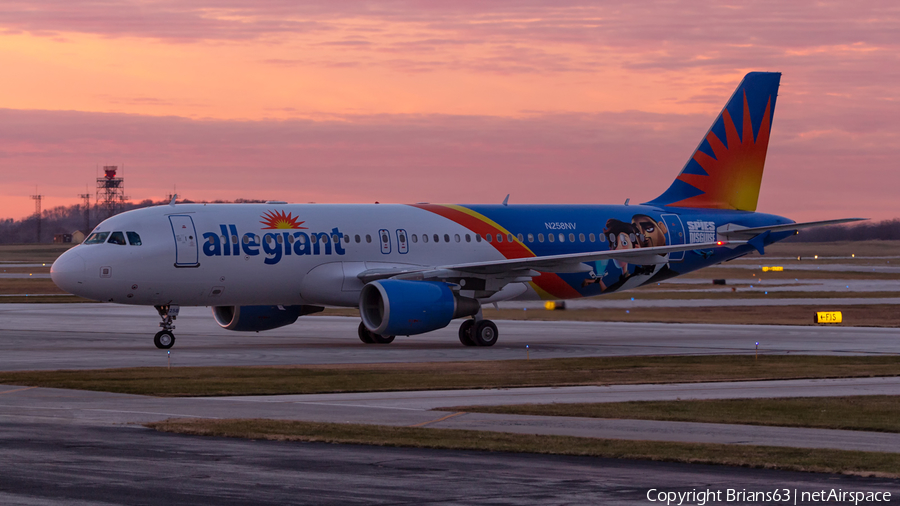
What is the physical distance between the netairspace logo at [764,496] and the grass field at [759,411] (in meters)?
5.61

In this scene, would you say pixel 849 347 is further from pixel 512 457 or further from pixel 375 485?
pixel 375 485

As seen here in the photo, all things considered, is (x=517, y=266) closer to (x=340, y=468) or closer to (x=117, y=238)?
(x=117, y=238)

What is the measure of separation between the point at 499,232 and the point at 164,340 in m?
11.4

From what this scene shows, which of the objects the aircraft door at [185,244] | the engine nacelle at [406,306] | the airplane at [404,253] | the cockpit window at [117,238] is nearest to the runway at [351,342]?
the engine nacelle at [406,306]

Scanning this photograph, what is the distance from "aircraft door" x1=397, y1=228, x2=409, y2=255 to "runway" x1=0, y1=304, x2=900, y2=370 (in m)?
2.94

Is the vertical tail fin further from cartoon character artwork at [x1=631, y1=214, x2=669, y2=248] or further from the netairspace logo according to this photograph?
the netairspace logo

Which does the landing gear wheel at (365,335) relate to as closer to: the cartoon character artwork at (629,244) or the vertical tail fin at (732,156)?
the cartoon character artwork at (629,244)

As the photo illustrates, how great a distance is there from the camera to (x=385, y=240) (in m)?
36.2

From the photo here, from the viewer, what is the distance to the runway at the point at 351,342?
30344 mm

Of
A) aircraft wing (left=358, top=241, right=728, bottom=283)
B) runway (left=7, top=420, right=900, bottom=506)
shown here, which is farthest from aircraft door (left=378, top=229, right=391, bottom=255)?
runway (left=7, top=420, right=900, bottom=506)

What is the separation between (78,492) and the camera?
39.7 ft

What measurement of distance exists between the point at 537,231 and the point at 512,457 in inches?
958

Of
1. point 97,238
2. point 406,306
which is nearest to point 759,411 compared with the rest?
point 406,306

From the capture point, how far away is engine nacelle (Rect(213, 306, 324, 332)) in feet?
120
